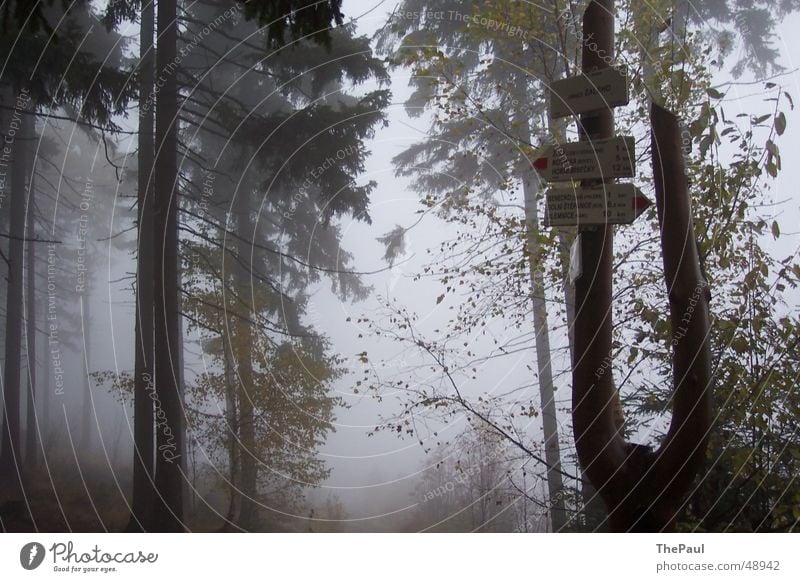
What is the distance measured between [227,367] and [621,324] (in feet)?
4.66

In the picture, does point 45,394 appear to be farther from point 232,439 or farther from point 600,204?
point 600,204

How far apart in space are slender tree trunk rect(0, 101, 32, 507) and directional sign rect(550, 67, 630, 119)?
1936 millimetres

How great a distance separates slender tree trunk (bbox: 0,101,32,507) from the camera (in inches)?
86.5

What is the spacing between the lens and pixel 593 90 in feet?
6.40

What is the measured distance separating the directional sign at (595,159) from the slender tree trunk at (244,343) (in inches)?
43.5

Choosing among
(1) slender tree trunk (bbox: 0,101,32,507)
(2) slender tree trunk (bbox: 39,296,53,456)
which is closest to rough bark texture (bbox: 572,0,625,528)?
(2) slender tree trunk (bbox: 39,296,53,456)

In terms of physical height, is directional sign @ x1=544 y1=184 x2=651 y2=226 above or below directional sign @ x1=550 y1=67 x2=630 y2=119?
below

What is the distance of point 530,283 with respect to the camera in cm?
225

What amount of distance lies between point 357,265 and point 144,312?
30.9 inches

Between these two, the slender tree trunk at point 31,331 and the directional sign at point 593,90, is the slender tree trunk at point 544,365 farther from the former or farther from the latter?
the slender tree trunk at point 31,331

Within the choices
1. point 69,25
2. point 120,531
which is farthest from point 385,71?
point 120,531

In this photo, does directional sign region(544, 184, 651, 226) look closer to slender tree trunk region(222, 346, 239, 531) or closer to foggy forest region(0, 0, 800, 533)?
foggy forest region(0, 0, 800, 533)
